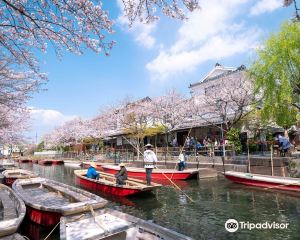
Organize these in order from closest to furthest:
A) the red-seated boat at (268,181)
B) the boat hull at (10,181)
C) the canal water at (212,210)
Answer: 1. the canal water at (212,210)
2. the red-seated boat at (268,181)
3. the boat hull at (10,181)

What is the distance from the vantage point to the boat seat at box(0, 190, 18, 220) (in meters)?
7.90

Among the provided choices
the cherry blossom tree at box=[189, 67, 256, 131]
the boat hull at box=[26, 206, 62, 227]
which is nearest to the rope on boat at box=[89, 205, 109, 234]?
the boat hull at box=[26, 206, 62, 227]

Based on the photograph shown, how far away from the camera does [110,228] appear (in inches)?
250

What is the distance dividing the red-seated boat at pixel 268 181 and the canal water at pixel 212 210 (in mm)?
589

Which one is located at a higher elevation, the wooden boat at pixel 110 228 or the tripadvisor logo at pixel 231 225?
the wooden boat at pixel 110 228

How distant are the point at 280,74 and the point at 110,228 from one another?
1309 centimetres

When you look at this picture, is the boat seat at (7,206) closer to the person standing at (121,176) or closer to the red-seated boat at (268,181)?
the person standing at (121,176)

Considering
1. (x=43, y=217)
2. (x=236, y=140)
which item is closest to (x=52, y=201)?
(x=43, y=217)

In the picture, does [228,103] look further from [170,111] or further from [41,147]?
[41,147]

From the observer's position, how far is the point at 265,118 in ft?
56.6

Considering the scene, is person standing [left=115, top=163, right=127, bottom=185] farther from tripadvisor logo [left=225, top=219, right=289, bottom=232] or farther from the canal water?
tripadvisor logo [left=225, top=219, right=289, bottom=232]

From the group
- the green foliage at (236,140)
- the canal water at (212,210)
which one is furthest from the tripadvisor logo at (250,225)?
the green foliage at (236,140)

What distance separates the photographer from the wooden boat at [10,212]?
6.14 metres

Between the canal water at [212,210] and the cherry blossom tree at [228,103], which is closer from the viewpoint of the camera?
the canal water at [212,210]
